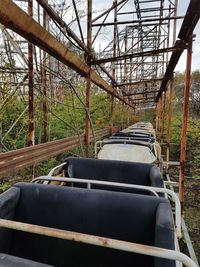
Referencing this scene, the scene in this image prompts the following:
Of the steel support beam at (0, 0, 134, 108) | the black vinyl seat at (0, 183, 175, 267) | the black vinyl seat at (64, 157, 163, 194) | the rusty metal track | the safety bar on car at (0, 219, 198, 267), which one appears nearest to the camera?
the safety bar on car at (0, 219, 198, 267)

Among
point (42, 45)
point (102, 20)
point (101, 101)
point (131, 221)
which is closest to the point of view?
point (131, 221)

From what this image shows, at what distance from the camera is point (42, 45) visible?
283 centimetres

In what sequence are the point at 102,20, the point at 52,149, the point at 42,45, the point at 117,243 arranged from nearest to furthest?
the point at 117,243, the point at 42,45, the point at 52,149, the point at 102,20

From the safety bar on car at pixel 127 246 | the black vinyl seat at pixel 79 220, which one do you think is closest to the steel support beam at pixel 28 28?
the black vinyl seat at pixel 79 220

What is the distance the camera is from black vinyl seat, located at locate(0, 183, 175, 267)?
1820 millimetres

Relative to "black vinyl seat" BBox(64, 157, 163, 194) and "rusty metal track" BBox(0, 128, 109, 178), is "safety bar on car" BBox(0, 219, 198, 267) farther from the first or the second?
"black vinyl seat" BBox(64, 157, 163, 194)

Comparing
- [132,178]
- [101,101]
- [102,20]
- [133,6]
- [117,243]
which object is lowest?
[132,178]

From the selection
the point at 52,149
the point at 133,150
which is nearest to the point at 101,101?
the point at 133,150

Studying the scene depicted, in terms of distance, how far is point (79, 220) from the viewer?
6.32ft

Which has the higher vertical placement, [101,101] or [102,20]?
[102,20]

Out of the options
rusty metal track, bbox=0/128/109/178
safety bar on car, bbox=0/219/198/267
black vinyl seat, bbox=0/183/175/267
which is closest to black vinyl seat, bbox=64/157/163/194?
rusty metal track, bbox=0/128/109/178

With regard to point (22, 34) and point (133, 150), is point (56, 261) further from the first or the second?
point (133, 150)

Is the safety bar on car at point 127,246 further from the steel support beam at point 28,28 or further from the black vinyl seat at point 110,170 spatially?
the black vinyl seat at point 110,170

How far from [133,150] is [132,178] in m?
1.46
